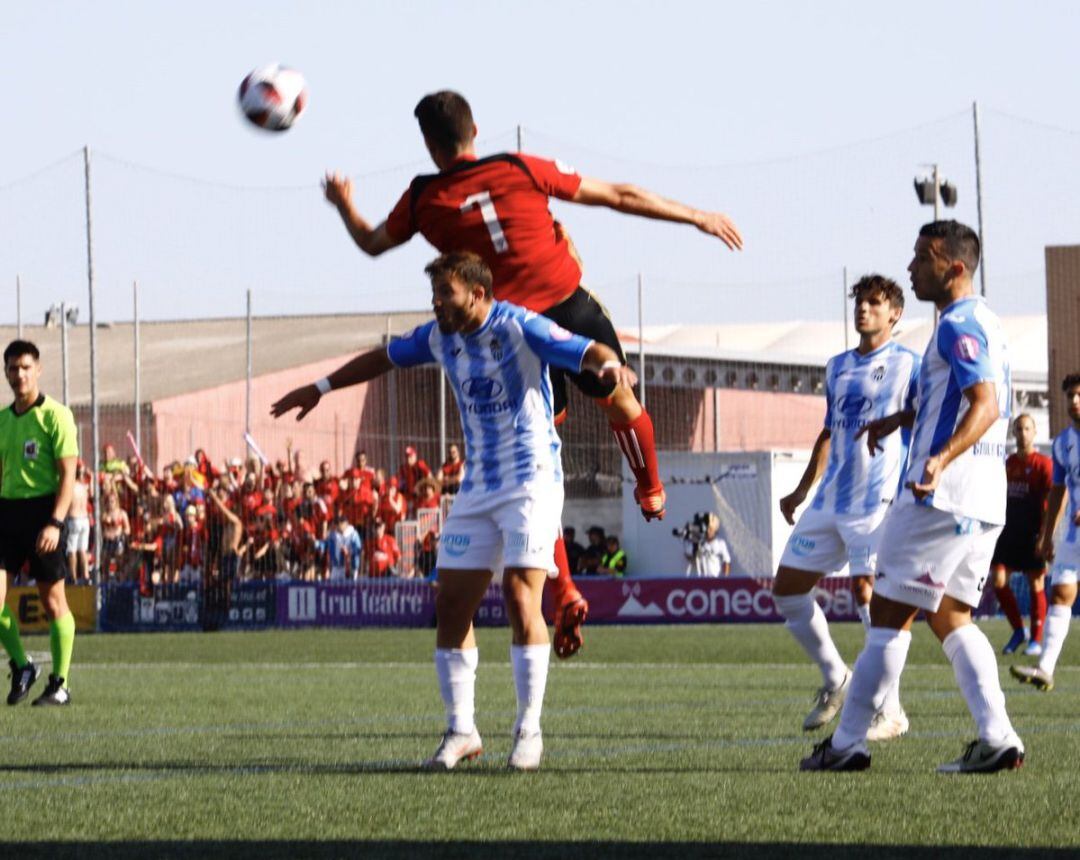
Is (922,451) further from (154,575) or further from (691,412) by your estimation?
(691,412)

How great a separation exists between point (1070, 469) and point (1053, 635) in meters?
1.44

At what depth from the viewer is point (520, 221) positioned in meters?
8.02

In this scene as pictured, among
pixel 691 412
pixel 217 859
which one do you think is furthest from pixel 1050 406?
pixel 217 859

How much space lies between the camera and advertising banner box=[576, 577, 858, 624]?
2461 cm

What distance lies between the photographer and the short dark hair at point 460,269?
7414 millimetres

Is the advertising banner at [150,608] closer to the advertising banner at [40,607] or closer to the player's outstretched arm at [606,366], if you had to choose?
the advertising banner at [40,607]

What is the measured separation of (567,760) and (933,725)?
2.47m

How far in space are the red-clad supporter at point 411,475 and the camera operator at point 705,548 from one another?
3.64 meters

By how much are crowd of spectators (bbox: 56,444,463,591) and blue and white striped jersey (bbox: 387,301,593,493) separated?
1790 cm

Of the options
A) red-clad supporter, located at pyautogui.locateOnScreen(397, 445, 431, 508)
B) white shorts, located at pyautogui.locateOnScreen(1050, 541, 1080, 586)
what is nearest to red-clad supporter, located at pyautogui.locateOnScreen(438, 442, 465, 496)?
red-clad supporter, located at pyautogui.locateOnScreen(397, 445, 431, 508)

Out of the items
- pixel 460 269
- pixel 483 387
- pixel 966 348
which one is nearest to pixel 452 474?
pixel 483 387

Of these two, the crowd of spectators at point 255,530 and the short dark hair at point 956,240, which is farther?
the crowd of spectators at point 255,530

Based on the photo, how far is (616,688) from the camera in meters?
12.8

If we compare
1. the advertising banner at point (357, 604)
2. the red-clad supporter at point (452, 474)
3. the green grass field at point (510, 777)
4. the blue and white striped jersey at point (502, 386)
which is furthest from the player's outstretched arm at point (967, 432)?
the red-clad supporter at point (452, 474)
